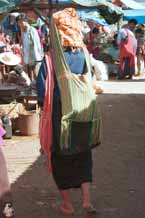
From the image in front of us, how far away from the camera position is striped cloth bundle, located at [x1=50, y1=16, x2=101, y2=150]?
5750 millimetres

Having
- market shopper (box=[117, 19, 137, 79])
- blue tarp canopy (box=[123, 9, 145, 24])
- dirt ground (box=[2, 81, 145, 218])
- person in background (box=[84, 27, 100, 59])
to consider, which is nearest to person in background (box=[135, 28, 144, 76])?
market shopper (box=[117, 19, 137, 79])

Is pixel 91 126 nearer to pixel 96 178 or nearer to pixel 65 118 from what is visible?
pixel 65 118

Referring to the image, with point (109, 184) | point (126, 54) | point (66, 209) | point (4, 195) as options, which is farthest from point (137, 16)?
point (4, 195)

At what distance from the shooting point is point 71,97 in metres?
5.75

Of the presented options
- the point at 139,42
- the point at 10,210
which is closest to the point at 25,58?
the point at 139,42

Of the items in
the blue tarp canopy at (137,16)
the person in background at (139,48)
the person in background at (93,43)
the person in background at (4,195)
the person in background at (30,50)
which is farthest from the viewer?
the blue tarp canopy at (137,16)

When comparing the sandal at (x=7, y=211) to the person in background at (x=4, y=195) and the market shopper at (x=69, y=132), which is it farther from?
the market shopper at (x=69, y=132)

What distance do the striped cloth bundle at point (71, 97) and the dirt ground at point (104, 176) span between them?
80cm

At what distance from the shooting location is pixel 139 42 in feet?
71.4

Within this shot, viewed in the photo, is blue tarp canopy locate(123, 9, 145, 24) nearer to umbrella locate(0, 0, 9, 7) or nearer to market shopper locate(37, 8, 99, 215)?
umbrella locate(0, 0, 9, 7)

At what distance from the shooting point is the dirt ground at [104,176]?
6195 millimetres

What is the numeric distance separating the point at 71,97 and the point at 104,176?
6.26 ft

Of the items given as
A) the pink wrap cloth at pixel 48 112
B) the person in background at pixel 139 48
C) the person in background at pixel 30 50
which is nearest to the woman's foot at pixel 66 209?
the pink wrap cloth at pixel 48 112

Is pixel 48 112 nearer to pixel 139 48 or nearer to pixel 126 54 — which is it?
pixel 126 54
